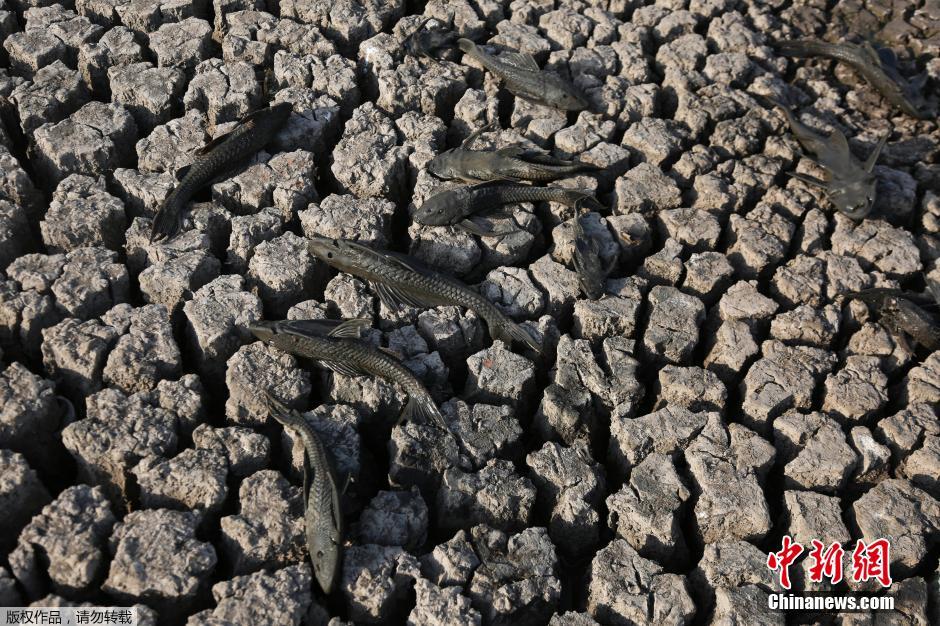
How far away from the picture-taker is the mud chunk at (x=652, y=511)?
313 centimetres

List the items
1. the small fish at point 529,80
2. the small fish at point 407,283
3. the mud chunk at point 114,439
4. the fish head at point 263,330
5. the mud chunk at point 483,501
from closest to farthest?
the mud chunk at point 114,439
the mud chunk at point 483,501
the fish head at point 263,330
the small fish at point 407,283
the small fish at point 529,80

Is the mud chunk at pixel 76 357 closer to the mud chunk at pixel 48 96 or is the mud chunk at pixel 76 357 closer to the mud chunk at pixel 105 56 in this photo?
the mud chunk at pixel 48 96

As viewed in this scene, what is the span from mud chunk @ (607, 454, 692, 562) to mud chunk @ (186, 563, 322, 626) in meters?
1.25

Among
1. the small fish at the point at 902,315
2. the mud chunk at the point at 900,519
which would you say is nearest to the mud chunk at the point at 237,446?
the mud chunk at the point at 900,519

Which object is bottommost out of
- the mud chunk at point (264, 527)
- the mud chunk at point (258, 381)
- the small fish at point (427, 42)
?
the mud chunk at point (264, 527)

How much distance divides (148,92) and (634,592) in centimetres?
363

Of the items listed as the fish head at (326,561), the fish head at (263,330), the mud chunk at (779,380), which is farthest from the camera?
the mud chunk at (779,380)

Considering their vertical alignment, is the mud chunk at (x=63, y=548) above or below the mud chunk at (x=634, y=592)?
above

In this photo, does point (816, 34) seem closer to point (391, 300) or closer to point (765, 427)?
point (765, 427)

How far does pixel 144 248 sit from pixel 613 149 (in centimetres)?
255

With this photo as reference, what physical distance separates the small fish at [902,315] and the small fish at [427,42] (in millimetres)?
2755

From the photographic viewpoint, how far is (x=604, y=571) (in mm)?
3016

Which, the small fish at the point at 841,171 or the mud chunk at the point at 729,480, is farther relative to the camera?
the small fish at the point at 841,171

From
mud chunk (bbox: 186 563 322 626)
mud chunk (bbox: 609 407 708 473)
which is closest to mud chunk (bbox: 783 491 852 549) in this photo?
mud chunk (bbox: 609 407 708 473)
